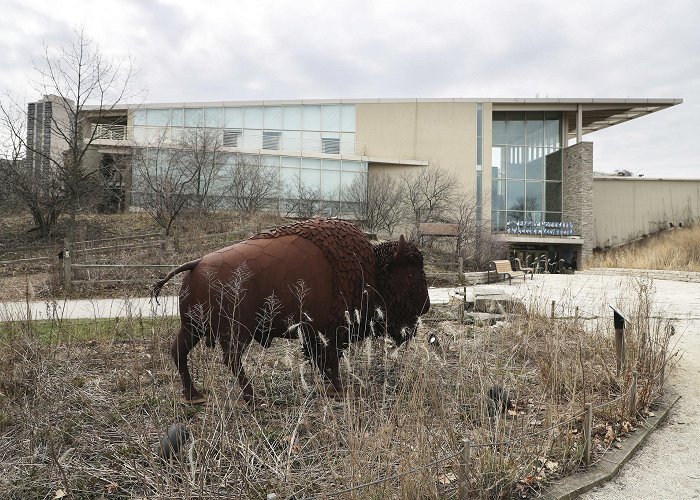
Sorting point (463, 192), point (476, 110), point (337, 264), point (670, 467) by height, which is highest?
point (476, 110)

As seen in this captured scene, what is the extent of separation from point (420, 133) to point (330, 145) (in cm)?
560

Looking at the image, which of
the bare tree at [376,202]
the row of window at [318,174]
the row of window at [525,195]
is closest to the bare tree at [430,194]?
the bare tree at [376,202]

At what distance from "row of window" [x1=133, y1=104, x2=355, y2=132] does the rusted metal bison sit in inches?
1100

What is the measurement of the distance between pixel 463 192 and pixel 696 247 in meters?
12.1

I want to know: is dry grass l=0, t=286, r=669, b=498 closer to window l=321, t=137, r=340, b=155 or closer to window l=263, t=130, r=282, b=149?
window l=263, t=130, r=282, b=149

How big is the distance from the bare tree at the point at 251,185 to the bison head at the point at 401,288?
20.7 metres

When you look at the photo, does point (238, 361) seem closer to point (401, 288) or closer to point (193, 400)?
A: point (193, 400)

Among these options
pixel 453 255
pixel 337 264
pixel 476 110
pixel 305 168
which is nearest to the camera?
pixel 337 264

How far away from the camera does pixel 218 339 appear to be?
362cm

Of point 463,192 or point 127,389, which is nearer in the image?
point 127,389

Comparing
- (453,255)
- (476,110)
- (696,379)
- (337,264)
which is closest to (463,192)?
(476,110)

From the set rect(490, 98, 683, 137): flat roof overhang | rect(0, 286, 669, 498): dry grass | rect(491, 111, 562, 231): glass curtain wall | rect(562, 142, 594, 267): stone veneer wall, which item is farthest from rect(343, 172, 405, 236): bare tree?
rect(0, 286, 669, 498): dry grass

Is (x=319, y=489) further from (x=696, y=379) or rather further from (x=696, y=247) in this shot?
(x=696, y=247)

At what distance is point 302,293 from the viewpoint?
12.0 feet
